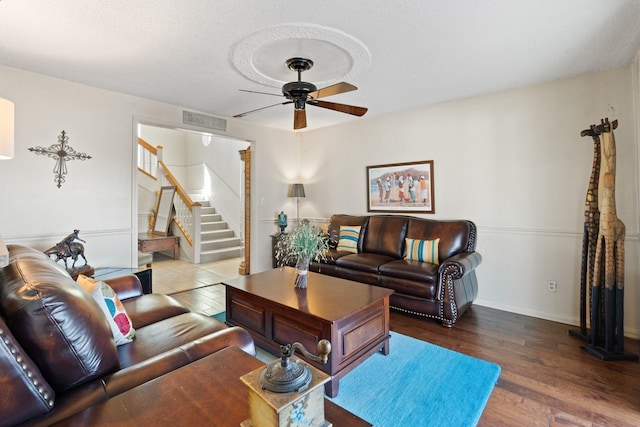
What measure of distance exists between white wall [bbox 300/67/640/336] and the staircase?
13.2 feet

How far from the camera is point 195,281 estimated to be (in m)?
4.71

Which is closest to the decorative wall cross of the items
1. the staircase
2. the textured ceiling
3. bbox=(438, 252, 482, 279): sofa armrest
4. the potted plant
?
the textured ceiling

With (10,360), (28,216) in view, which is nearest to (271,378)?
(10,360)

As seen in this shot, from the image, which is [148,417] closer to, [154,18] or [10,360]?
[10,360]

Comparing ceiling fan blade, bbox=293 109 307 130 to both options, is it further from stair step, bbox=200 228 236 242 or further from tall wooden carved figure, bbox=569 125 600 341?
stair step, bbox=200 228 236 242

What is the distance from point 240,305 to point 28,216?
91.2 inches

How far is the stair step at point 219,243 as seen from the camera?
622 centimetres

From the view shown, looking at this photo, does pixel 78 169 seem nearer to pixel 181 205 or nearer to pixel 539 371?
A: pixel 181 205

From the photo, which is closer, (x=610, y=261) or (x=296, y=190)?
(x=610, y=261)

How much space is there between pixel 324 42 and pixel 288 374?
7.79 ft

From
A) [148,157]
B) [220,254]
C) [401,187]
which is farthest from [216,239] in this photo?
[401,187]

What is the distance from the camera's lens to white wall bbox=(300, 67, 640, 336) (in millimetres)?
2828

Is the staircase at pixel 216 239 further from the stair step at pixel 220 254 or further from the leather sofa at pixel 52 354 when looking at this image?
the leather sofa at pixel 52 354

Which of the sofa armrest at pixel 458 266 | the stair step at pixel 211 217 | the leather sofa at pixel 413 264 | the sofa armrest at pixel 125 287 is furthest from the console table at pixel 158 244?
the sofa armrest at pixel 458 266
